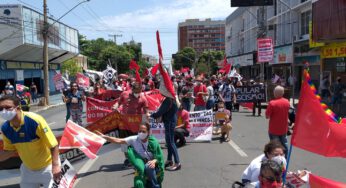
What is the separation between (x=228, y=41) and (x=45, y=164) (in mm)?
76530

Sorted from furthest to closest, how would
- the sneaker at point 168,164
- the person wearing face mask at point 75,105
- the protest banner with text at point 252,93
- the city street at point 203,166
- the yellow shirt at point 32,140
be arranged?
the protest banner with text at point 252,93, the person wearing face mask at point 75,105, the sneaker at point 168,164, the city street at point 203,166, the yellow shirt at point 32,140

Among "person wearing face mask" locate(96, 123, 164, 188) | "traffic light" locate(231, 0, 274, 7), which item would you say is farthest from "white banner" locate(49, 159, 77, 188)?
"traffic light" locate(231, 0, 274, 7)

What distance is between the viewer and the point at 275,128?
23.2ft

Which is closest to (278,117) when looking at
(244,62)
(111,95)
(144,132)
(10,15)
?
(144,132)

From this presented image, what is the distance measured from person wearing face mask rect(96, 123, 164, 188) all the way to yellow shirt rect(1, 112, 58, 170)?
145cm

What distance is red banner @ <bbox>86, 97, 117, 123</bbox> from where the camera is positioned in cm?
1302

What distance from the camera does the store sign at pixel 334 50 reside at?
76.1 ft

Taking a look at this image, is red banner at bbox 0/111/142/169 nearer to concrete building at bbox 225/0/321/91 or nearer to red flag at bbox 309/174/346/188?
red flag at bbox 309/174/346/188

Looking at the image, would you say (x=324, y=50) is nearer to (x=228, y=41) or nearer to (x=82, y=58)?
(x=228, y=41)

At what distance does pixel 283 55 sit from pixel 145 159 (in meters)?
30.6

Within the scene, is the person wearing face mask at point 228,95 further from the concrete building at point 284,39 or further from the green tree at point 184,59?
the green tree at point 184,59

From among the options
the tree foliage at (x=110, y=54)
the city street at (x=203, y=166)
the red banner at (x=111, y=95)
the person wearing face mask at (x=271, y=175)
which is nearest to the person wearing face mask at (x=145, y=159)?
the city street at (x=203, y=166)

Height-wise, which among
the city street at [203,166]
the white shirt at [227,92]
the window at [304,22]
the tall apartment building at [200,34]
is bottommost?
the city street at [203,166]

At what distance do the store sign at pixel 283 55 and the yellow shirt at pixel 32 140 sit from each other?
3080cm
